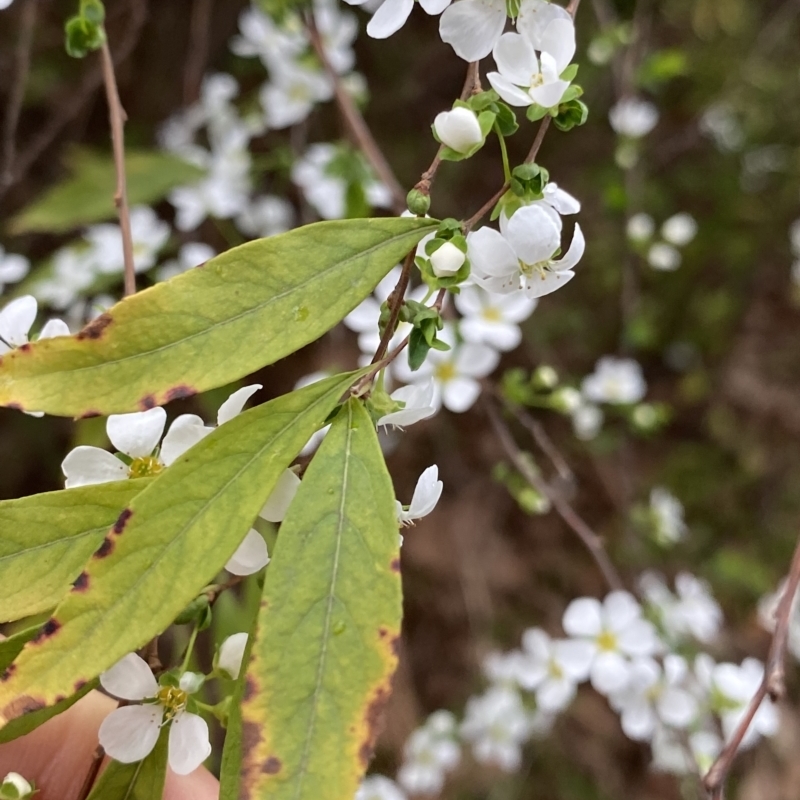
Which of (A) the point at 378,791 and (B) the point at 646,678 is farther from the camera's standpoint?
(A) the point at 378,791

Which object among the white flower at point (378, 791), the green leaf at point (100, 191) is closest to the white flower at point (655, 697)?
the white flower at point (378, 791)

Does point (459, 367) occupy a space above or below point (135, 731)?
below

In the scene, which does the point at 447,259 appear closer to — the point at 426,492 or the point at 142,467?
the point at 426,492

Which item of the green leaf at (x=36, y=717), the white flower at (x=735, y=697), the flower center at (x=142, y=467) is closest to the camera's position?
the green leaf at (x=36, y=717)

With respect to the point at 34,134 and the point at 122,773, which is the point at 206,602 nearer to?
the point at 122,773

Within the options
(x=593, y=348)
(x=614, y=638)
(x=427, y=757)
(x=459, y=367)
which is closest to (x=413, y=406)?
(x=459, y=367)

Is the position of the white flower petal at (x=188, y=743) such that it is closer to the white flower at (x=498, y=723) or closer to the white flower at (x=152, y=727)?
the white flower at (x=152, y=727)
